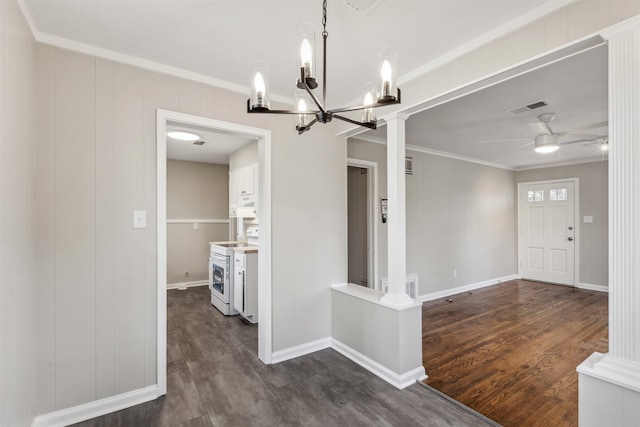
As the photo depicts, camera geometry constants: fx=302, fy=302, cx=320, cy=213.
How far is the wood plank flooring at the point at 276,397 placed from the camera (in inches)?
79.4

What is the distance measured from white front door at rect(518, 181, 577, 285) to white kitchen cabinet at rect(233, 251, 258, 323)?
598cm

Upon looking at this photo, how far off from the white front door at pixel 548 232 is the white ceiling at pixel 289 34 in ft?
13.1

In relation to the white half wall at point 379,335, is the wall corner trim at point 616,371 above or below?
above

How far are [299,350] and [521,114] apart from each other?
11.4ft

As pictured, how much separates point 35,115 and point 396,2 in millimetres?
2272

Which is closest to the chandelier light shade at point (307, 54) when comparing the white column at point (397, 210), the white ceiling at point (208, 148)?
the white column at point (397, 210)

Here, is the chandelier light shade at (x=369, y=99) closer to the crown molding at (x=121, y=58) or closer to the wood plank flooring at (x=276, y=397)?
the crown molding at (x=121, y=58)

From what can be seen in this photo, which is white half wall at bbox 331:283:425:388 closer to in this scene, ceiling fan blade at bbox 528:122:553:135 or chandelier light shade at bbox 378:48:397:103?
chandelier light shade at bbox 378:48:397:103

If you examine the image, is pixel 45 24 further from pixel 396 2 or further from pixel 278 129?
pixel 396 2

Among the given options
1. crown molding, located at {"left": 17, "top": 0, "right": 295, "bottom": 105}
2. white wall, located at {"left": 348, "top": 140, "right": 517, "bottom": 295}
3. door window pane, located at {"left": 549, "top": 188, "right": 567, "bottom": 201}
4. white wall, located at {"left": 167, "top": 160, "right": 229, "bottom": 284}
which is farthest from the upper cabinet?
door window pane, located at {"left": 549, "top": 188, "right": 567, "bottom": 201}

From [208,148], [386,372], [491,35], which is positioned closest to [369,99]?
[491,35]

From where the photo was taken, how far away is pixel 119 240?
2154mm

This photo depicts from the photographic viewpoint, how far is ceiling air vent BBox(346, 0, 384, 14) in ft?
5.26

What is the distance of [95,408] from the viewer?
6.72 ft
